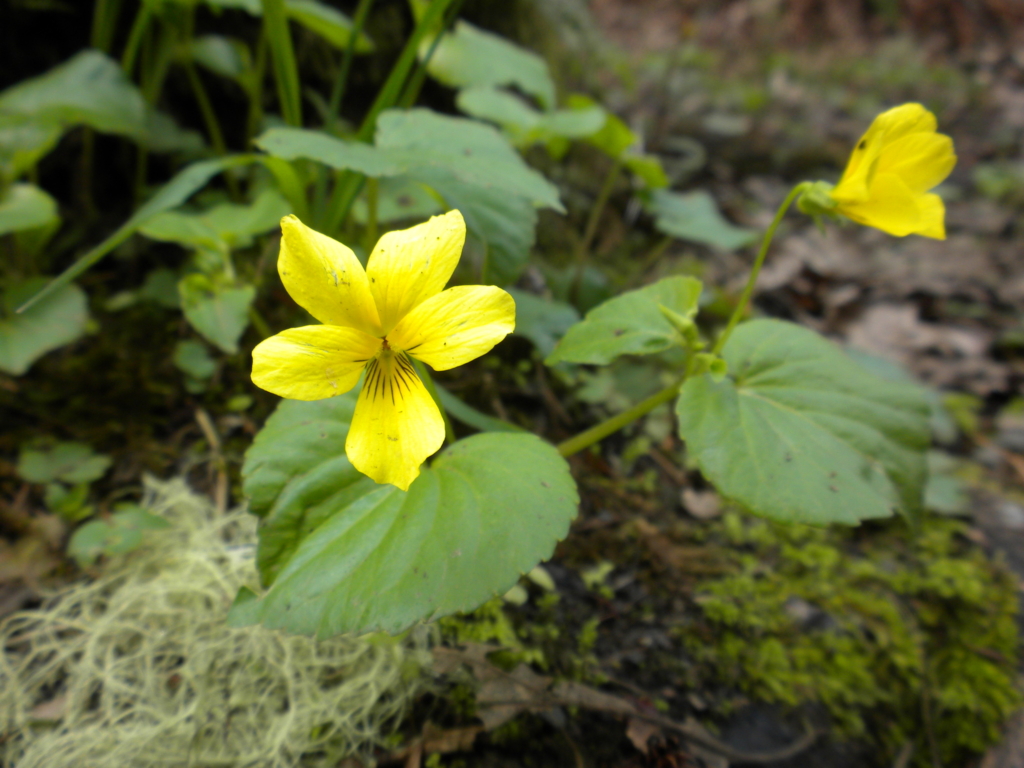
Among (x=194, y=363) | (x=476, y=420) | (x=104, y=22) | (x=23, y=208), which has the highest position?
(x=104, y=22)

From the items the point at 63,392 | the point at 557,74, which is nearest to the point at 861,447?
the point at 63,392

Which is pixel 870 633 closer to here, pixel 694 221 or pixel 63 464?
pixel 694 221

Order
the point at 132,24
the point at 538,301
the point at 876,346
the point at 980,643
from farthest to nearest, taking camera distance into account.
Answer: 1. the point at 876,346
2. the point at 132,24
3. the point at 538,301
4. the point at 980,643

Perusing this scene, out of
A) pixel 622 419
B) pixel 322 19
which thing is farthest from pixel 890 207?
pixel 322 19

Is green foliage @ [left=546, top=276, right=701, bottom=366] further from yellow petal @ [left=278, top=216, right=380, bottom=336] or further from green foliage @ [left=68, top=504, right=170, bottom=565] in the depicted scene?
green foliage @ [left=68, top=504, right=170, bottom=565]

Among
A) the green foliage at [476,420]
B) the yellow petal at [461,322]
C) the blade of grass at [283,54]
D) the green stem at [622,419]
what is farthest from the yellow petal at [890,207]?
the blade of grass at [283,54]

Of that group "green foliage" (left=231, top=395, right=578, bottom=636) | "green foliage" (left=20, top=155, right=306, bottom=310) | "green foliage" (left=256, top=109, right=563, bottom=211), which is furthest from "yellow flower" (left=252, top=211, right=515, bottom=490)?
"green foliage" (left=20, top=155, right=306, bottom=310)

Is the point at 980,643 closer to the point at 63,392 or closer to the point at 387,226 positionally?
the point at 387,226
